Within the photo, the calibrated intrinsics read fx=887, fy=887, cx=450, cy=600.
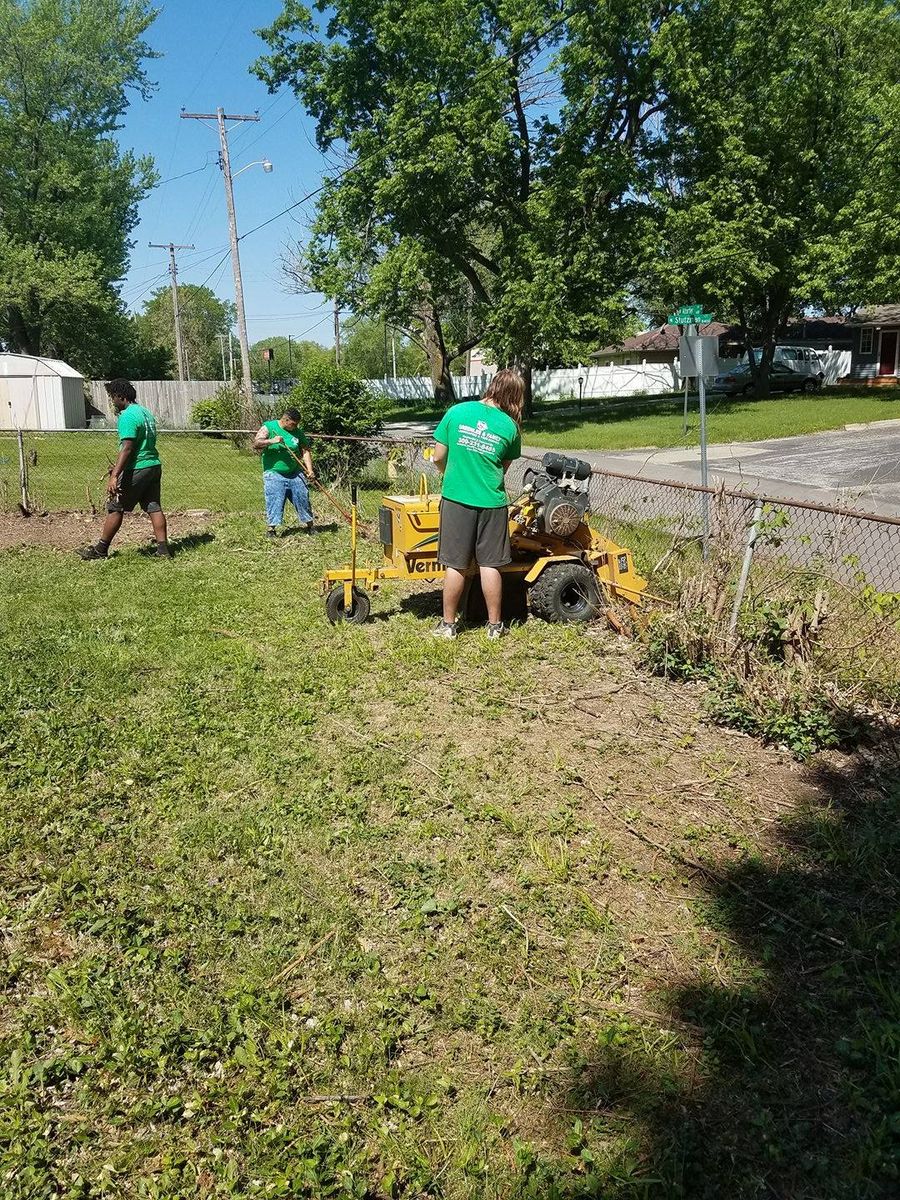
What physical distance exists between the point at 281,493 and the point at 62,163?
3416 cm

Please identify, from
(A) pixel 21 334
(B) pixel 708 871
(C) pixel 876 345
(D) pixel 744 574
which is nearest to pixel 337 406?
(D) pixel 744 574

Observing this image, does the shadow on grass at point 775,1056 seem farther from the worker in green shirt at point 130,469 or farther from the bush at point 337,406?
the bush at point 337,406

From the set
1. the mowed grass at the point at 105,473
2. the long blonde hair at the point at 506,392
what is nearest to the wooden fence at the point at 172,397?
the mowed grass at the point at 105,473

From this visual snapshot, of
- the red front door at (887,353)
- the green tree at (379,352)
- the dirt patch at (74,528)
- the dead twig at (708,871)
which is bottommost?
the dead twig at (708,871)

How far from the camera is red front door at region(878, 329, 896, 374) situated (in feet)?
127

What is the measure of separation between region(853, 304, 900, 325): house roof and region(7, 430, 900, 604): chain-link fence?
29173mm

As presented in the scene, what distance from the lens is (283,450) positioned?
9211 mm

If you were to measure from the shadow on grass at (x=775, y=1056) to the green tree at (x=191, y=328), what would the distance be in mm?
53904

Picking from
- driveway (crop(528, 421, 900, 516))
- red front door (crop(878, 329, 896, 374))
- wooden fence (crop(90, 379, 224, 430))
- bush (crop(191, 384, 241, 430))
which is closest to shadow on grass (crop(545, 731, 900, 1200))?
driveway (crop(528, 421, 900, 516))

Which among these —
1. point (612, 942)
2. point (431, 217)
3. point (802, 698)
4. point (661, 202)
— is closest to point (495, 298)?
point (431, 217)

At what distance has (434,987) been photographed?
2.72 m

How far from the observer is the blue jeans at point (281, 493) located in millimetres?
9430

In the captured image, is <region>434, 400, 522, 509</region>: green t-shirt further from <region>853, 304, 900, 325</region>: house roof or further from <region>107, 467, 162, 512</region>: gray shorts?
<region>853, 304, 900, 325</region>: house roof

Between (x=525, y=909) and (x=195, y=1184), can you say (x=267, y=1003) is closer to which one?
(x=195, y=1184)
